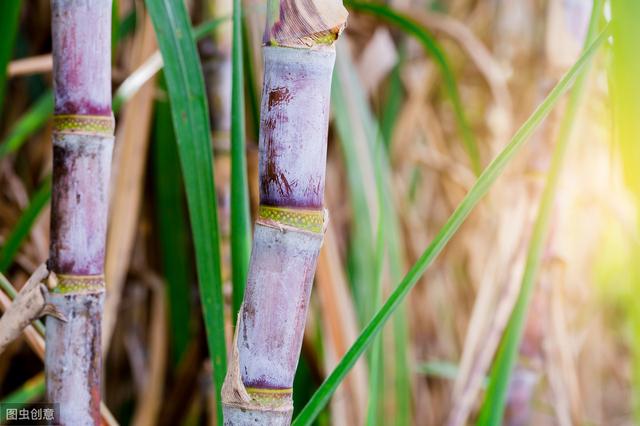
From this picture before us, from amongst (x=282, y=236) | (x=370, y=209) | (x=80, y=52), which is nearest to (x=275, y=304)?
(x=282, y=236)

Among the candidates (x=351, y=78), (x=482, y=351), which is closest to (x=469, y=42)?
(x=351, y=78)

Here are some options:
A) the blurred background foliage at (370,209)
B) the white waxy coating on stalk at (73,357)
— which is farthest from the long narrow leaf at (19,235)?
the white waxy coating on stalk at (73,357)

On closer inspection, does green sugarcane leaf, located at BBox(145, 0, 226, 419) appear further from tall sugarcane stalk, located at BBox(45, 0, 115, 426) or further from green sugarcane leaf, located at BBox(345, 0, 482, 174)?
green sugarcane leaf, located at BBox(345, 0, 482, 174)

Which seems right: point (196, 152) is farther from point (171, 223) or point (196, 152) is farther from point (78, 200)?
point (171, 223)

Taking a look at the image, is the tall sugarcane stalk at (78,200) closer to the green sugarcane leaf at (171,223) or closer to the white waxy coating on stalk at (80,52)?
the white waxy coating on stalk at (80,52)

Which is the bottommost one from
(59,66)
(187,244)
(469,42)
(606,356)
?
(606,356)

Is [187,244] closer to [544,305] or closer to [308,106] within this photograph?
[544,305]
